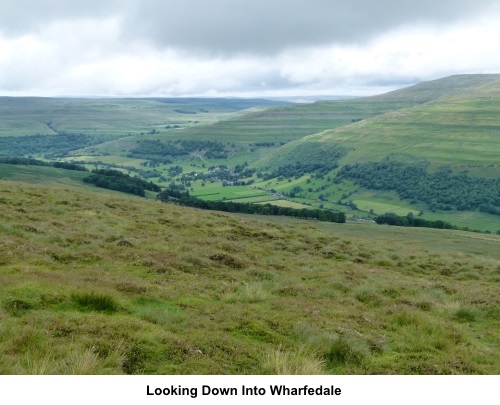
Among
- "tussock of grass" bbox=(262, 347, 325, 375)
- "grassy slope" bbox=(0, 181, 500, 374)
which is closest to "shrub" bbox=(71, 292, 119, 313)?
"grassy slope" bbox=(0, 181, 500, 374)

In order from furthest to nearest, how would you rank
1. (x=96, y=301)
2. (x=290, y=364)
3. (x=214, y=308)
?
(x=214, y=308)
(x=96, y=301)
(x=290, y=364)

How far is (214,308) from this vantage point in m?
12.9

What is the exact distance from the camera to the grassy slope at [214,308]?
894 centimetres

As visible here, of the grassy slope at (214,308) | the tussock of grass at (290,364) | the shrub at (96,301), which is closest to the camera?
the tussock of grass at (290,364)

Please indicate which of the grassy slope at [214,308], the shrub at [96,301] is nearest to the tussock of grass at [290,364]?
the grassy slope at [214,308]

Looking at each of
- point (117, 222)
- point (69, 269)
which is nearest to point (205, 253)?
point (69, 269)

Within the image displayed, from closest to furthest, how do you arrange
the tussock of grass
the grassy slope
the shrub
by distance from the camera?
the tussock of grass, the grassy slope, the shrub

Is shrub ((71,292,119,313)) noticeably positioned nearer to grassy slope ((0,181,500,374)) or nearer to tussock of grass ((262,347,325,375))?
grassy slope ((0,181,500,374))

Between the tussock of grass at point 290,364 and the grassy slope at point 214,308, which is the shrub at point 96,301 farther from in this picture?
the tussock of grass at point 290,364

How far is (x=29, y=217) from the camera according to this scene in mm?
24609

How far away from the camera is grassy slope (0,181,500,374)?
8.94 metres

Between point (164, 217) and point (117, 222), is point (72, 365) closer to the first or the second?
point (117, 222)

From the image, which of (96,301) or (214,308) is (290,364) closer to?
(214,308)

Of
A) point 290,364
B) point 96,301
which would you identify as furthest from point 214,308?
point 290,364
